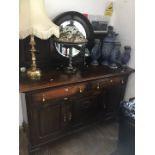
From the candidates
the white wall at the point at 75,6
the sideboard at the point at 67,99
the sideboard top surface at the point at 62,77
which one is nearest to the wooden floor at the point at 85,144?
the sideboard at the point at 67,99

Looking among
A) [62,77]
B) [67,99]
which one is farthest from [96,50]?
[67,99]

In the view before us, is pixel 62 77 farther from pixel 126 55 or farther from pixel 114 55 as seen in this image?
pixel 126 55

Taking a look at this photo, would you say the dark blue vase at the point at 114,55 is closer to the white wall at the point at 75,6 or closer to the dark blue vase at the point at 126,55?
the dark blue vase at the point at 126,55

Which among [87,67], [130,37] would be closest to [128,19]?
[130,37]

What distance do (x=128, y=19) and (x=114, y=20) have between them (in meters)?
0.22

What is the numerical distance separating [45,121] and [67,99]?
0.97 ft

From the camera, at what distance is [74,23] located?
2037mm

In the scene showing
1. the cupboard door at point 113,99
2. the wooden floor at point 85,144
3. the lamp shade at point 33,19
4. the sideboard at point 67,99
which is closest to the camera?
the lamp shade at point 33,19

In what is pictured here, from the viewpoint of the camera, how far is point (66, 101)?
1.78 meters

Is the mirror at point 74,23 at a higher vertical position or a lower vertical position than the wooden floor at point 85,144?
higher

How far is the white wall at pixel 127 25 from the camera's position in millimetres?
2217
